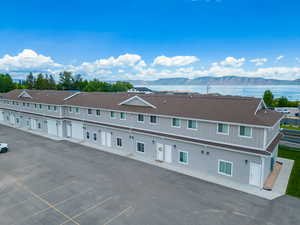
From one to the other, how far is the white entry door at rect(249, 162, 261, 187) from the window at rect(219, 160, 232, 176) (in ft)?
5.18

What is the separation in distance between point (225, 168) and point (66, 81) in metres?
86.8

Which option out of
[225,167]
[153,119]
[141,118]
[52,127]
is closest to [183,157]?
[225,167]

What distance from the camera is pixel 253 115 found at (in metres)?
15.5

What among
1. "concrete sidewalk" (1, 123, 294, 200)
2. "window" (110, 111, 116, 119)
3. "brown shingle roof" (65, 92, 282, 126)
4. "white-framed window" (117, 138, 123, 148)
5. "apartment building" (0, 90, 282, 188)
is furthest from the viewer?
"window" (110, 111, 116, 119)

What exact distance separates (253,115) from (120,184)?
12.1 meters

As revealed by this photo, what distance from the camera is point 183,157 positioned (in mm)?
18672

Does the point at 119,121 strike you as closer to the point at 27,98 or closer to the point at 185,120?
the point at 185,120

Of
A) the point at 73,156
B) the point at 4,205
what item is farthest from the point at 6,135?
the point at 4,205

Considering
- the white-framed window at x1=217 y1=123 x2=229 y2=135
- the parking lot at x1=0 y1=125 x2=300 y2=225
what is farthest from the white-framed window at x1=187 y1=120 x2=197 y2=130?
the parking lot at x1=0 y1=125 x2=300 y2=225

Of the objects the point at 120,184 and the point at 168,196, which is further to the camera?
the point at 120,184

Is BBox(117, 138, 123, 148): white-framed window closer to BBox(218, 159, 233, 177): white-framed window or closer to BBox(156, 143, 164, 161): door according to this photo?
BBox(156, 143, 164, 161): door

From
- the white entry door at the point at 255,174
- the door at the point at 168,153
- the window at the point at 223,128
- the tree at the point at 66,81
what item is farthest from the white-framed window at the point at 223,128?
the tree at the point at 66,81

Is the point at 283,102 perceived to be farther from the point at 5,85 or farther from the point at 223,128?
the point at 5,85

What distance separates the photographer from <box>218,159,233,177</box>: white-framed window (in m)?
16.1
